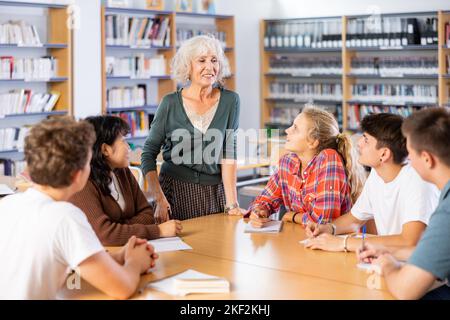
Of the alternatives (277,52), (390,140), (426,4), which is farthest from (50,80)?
(390,140)

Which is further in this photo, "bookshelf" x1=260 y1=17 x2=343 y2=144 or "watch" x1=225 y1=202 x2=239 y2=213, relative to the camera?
"bookshelf" x1=260 y1=17 x2=343 y2=144

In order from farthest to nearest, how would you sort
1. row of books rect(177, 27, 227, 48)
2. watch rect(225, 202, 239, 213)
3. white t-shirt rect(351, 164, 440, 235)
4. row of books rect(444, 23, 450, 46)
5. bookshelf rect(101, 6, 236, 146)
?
row of books rect(177, 27, 227, 48)
row of books rect(444, 23, 450, 46)
bookshelf rect(101, 6, 236, 146)
watch rect(225, 202, 239, 213)
white t-shirt rect(351, 164, 440, 235)

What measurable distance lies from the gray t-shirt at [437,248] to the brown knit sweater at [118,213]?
1.14 meters

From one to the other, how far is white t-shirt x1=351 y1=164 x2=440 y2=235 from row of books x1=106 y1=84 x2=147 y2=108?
5.29 m

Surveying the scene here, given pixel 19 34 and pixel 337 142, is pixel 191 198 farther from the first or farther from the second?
pixel 19 34

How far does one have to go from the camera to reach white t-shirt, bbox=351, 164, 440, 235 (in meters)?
2.52


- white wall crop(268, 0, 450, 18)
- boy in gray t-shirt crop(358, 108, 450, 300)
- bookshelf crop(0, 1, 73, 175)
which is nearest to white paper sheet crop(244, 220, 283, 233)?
boy in gray t-shirt crop(358, 108, 450, 300)

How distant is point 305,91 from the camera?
9383 mm

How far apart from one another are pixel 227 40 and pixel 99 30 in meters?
2.22

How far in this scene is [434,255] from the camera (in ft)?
6.36

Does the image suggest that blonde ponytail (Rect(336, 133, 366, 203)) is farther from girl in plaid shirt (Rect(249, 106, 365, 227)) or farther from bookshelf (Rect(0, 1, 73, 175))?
bookshelf (Rect(0, 1, 73, 175))

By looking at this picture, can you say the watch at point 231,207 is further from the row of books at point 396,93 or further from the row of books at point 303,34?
→ the row of books at point 303,34

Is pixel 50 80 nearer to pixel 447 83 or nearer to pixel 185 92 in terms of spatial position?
pixel 185 92

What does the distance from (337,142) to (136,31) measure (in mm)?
5196
